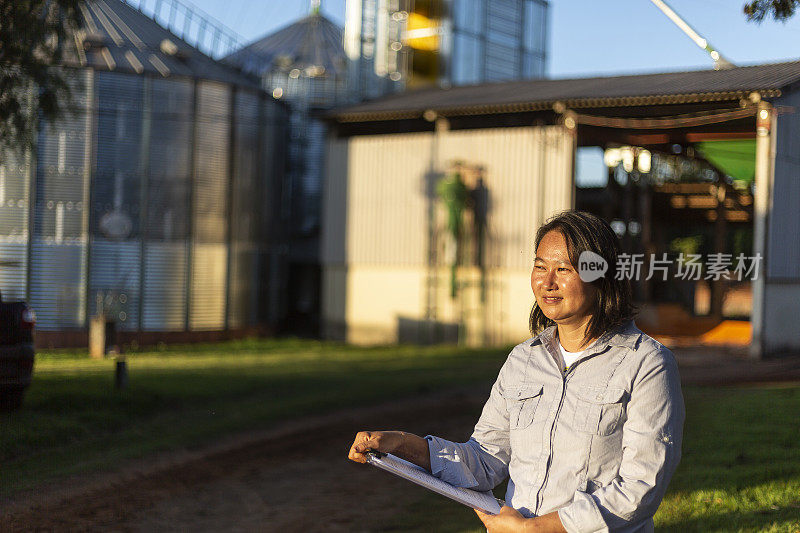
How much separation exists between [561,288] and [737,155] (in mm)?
14736

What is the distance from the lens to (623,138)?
23250mm

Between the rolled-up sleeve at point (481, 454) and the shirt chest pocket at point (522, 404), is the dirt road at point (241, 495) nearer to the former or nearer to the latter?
the rolled-up sleeve at point (481, 454)

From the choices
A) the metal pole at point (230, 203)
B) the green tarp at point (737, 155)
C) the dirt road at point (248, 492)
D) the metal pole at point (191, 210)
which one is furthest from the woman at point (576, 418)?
the metal pole at point (230, 203)

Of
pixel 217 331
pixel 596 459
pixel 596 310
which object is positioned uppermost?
pixel 596 310

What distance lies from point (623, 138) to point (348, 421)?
1338 centimetres

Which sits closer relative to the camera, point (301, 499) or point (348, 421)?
point (301, 499)

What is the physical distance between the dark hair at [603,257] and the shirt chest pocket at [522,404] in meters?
0.25

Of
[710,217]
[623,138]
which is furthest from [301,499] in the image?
[710,217]

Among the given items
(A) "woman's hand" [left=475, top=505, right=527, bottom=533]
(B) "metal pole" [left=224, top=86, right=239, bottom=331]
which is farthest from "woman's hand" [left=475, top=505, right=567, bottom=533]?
(B) "metal pole" [left=224, top=86, right=239, bottom=331]

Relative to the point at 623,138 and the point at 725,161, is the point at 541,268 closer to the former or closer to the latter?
the point at 725,161

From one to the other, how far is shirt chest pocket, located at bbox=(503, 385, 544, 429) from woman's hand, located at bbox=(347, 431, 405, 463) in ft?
1.30

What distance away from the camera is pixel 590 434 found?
297 cm

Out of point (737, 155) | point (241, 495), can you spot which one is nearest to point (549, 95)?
point (737, 155)

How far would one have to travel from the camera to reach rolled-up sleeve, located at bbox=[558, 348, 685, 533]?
9.30 feet
